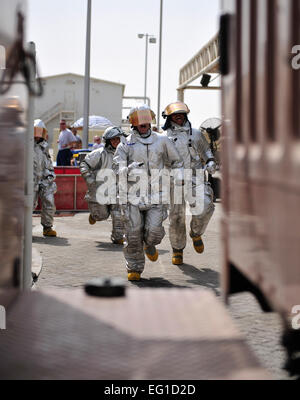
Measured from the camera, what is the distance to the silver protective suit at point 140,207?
812 centimetres

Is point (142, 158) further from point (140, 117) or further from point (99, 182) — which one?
point (99, 182)

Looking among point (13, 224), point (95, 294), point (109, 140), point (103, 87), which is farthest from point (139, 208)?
point (103, 87)

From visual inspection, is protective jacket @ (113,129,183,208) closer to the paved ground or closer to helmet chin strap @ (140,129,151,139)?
helmet chin strap @ (140,129,151,139)

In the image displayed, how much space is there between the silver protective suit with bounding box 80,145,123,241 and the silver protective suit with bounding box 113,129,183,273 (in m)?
2.84

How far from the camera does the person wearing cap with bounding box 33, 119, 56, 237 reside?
11828 millimetres

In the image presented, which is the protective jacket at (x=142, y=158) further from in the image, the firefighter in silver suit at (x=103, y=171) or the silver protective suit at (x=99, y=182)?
the silver protective suit at (x=99, y=182)

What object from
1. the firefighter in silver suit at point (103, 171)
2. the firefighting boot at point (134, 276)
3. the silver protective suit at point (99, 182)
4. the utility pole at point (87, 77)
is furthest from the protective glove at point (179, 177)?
the utility pole at point (87, 77)

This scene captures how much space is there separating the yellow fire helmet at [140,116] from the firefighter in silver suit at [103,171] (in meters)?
2.67

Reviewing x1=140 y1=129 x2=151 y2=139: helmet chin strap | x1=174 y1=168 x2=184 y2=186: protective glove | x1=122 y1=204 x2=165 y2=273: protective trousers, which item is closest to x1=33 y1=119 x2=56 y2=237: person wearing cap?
x1=174 y1=168 x2=184 y2=186: protective glove

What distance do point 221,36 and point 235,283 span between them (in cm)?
94

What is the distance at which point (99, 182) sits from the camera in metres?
11.9

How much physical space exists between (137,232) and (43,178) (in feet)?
14.8

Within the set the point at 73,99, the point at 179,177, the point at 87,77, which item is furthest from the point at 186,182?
the point at 73,99
